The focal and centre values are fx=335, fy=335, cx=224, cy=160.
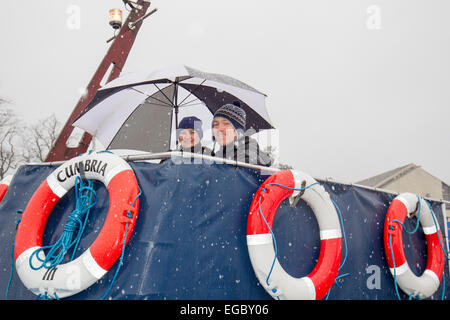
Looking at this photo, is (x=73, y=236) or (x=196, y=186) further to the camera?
(x=73, y=236)

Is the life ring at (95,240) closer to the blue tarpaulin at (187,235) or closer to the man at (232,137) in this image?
the blue tarpaulin at (187,235)

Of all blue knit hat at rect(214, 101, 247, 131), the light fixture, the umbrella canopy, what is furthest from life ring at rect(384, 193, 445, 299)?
the light fixture

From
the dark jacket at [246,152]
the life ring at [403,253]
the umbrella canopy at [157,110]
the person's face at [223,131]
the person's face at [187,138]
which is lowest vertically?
the life ring at [403,253]

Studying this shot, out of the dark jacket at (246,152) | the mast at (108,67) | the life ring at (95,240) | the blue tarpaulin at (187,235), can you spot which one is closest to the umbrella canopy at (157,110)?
the dark jacket at (246,152)

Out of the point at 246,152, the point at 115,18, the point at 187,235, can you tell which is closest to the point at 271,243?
the point at 187,235

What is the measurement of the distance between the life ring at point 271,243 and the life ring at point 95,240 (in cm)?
71

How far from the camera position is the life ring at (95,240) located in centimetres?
177

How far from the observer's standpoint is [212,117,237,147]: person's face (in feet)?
9.53

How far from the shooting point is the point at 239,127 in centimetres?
304

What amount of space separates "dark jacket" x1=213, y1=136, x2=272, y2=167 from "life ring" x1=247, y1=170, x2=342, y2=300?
0.28m

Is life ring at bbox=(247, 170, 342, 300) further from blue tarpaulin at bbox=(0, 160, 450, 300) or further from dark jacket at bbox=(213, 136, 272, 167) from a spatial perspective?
dark jacket at bbox=(213, 136, 272, 167)
